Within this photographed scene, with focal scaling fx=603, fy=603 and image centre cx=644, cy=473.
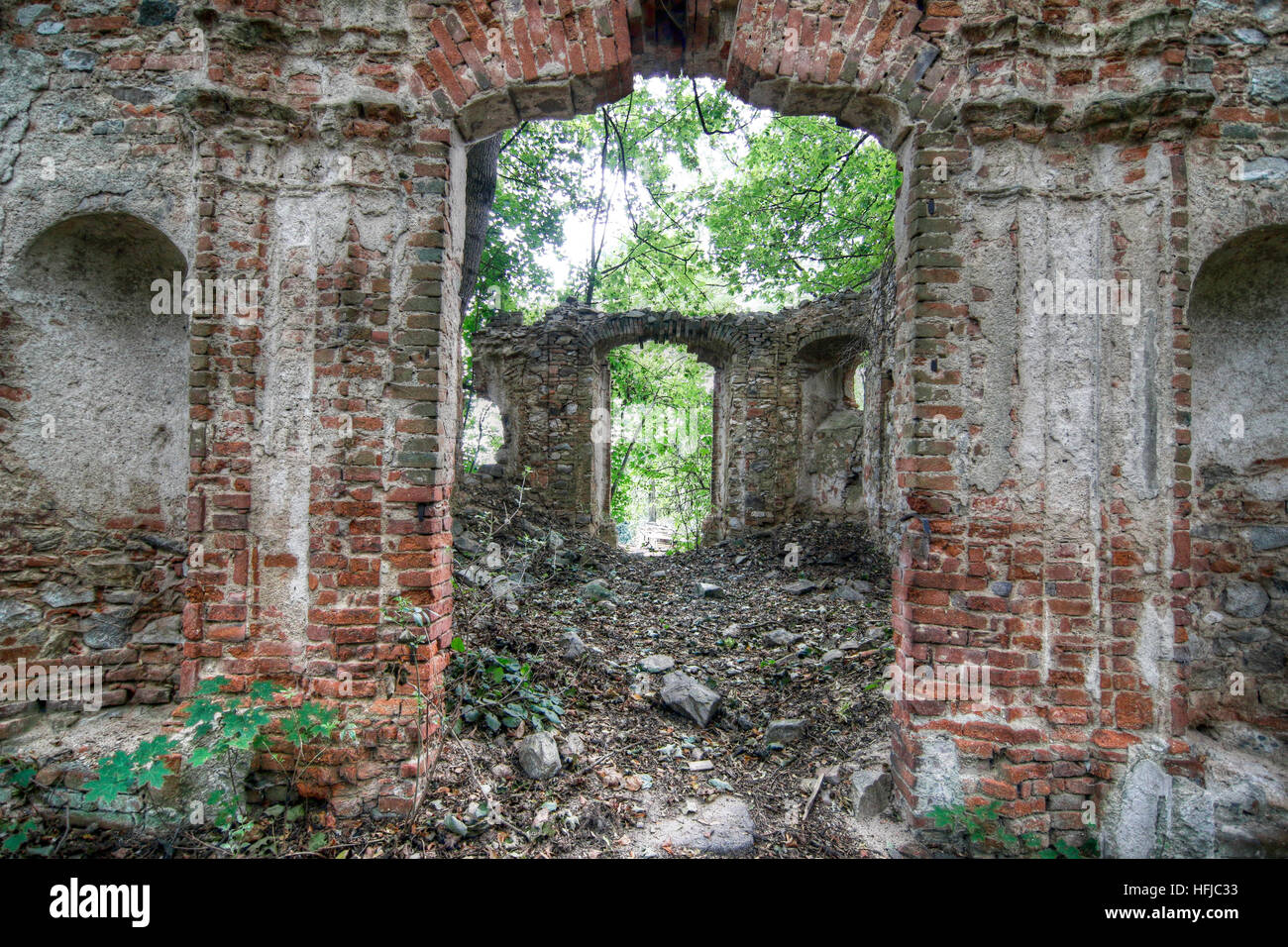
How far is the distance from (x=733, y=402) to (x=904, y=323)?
257 inches

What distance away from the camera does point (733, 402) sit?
373 inches

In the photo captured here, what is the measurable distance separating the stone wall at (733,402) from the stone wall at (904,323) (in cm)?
600

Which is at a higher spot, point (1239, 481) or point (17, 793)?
point (1239, 481)

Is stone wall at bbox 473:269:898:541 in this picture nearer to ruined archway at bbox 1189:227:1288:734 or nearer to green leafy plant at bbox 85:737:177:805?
ruined archway at bbox 1189:227:1288:734

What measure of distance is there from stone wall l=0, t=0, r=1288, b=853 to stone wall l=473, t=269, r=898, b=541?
6.00 metres

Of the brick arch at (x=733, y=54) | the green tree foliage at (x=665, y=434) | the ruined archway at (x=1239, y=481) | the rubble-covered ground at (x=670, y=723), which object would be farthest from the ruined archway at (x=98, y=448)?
the green tree foliage at (x=665, y=434)

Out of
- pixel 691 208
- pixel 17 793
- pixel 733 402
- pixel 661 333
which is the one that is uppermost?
pixel 691 208

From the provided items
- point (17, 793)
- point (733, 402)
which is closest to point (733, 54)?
point (17, 793)

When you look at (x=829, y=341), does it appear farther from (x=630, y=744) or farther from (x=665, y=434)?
(x=630, y=744)

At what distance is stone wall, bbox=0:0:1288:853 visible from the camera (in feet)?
8.82

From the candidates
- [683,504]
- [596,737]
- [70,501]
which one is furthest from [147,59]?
[683,504]

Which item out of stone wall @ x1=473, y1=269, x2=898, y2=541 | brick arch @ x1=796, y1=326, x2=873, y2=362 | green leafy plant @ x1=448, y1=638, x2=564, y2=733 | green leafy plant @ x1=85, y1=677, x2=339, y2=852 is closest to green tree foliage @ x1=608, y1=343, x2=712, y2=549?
stone wall @ x1=473, y1=269, x2=898, y2=541

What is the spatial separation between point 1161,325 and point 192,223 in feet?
15.0

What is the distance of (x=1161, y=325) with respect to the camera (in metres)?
2.74
